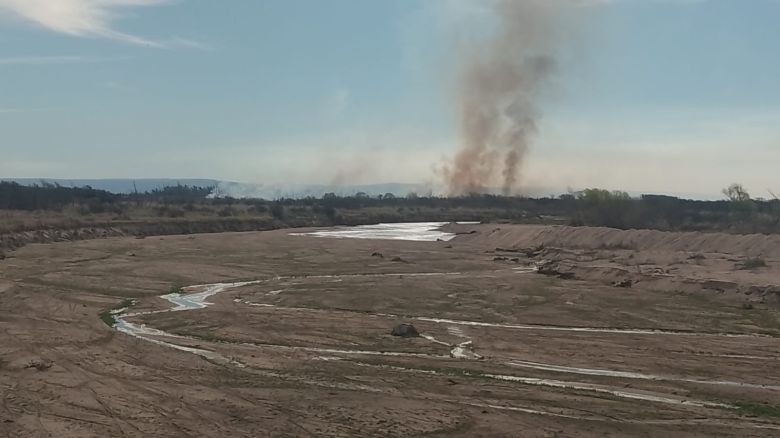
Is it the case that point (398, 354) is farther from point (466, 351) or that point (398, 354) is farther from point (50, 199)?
point (50, 199)

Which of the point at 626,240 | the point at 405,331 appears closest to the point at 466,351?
the point at 405,331

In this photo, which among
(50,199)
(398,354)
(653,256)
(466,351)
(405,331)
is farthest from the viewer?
(50,199)

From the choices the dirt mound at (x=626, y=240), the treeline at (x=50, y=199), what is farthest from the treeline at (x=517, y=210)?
the dirt mound at (x=626, y=240)

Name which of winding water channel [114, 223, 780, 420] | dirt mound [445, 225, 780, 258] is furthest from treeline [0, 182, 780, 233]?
winding water channel [114, 223, 780, 420]

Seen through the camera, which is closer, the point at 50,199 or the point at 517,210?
the point at 50,199

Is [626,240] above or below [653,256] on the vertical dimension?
above

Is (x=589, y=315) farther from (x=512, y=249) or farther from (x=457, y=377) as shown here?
(x=512, y=249)

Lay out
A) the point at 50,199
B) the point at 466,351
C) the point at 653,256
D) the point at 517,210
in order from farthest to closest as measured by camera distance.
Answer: the point at 517,210 → the point at 50,199 → the point at 653,256 → the point at 466,351

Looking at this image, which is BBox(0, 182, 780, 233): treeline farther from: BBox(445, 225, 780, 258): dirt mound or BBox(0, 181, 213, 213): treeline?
BBox(445, 225, 780, 258): dirt mound

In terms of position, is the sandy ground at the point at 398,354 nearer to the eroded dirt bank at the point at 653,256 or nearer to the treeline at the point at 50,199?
the eroded dirt bank at the point at 653,256
